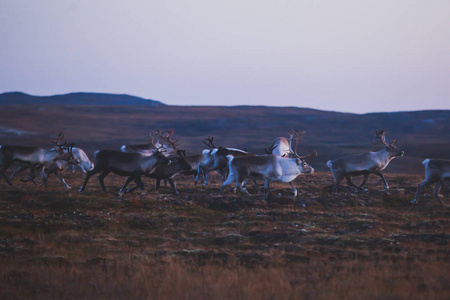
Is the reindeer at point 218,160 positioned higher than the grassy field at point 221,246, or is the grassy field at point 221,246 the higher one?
the reindeer at point 218,160

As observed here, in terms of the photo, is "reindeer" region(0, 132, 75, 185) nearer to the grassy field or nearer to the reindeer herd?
the reindeer herd

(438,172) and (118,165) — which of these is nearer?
(438,172)

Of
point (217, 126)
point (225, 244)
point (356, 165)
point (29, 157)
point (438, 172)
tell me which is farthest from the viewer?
point (217, 126)

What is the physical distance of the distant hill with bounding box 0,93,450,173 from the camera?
72.9 metres

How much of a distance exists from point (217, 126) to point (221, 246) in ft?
276

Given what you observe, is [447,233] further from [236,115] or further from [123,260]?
[236,115]

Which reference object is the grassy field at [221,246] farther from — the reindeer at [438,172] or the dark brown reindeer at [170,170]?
the dark brown reindeer at [170,170]

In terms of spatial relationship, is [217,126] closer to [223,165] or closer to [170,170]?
[223,165]

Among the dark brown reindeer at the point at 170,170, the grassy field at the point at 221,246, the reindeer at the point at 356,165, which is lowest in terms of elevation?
the grassy field at the point at 221,246

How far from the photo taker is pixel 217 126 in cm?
9419

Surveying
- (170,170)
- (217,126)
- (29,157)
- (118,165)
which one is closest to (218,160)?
(170,170)

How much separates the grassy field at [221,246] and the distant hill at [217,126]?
46161mm

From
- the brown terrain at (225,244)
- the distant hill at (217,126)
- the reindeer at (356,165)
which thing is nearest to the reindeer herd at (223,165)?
the reindeer at (356,165)

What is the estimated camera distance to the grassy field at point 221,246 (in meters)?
7.41
